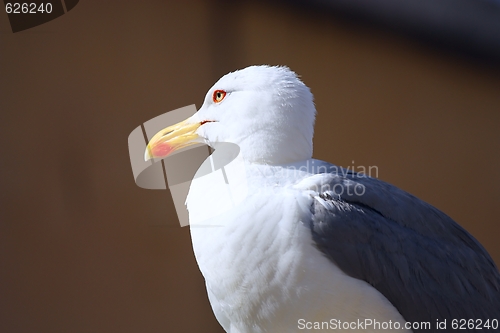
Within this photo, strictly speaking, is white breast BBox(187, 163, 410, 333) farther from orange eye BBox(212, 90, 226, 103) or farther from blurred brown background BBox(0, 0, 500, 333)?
blurred brown background BBox(0, 0, 500, 333)

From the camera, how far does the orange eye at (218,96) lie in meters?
2.67

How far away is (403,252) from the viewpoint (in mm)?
2328

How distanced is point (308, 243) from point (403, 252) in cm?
40

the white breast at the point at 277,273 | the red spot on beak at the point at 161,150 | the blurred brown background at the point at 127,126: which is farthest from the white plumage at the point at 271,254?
the blurred brown background at the point at 127,126

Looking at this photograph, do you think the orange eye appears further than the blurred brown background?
No

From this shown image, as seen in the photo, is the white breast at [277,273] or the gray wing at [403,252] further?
the gray wing at [403,252]

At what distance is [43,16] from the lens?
13.1ft

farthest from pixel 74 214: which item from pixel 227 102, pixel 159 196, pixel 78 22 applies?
pixel 227 102

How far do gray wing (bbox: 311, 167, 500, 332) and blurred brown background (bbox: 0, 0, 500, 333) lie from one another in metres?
2.18

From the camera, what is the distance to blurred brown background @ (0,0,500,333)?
156 inches

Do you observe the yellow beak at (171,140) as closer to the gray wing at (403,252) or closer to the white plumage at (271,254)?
the white plumage at (271,254)

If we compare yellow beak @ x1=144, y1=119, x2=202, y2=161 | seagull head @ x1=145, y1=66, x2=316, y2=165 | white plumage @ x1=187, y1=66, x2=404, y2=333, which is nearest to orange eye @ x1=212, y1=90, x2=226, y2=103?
seagull head @ x1=145, y1=66, x2=316, y2=165

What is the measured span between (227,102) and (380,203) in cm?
75

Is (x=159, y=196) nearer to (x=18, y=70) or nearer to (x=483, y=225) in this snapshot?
(x=18, y=70)
